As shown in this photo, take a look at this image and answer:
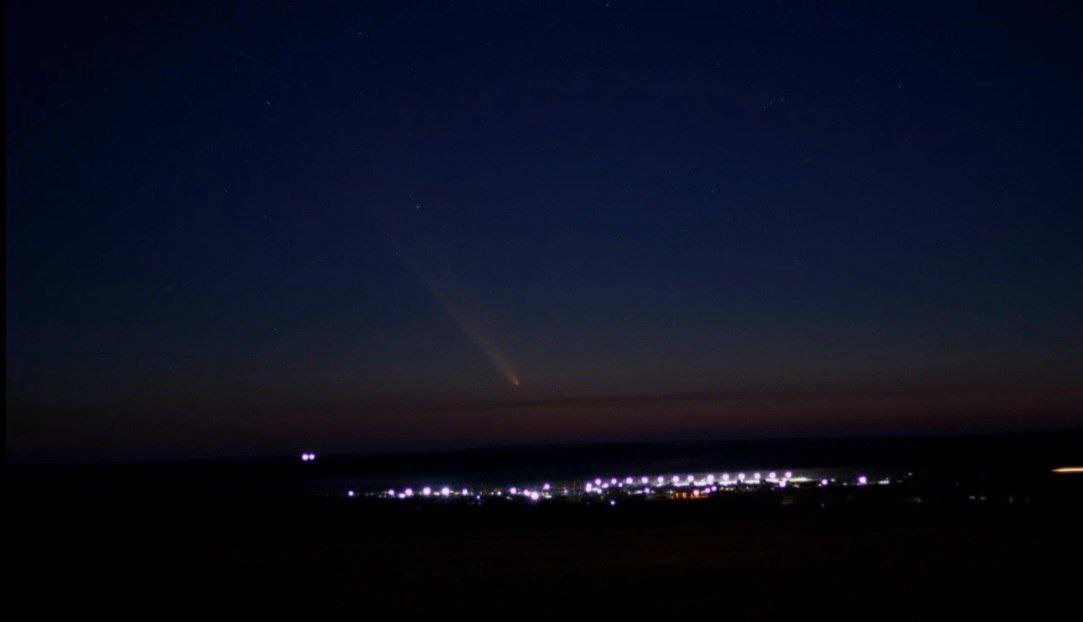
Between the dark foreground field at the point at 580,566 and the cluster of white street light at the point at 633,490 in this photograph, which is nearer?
the dark foreground field at the point at 580,566

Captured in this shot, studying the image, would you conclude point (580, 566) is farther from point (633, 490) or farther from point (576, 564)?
point (633, 490)

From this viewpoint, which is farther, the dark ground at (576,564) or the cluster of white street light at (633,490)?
the cluster of white street light at (633,490)

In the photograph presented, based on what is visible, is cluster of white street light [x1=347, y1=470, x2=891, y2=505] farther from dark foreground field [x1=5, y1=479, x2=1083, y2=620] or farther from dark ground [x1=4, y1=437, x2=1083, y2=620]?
dark foreground field [x1=5, y1=479, x2=1083, y2=620]

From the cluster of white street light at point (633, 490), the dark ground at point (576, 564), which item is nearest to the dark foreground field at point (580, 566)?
the dark ground at point (576, 564)

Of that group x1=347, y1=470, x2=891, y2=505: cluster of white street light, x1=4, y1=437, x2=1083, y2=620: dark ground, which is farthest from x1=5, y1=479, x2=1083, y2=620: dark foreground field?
x1=347, y1=470, x2=891, y2=505: cluster of white street light

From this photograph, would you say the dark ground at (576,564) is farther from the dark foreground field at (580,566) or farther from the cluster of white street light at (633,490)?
the cluster of white street light at (633,490)

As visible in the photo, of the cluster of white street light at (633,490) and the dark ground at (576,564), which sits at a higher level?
the dark ground at (576,564)

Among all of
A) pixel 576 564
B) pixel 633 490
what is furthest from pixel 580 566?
pixel 633 490

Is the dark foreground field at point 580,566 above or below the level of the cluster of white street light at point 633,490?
above
